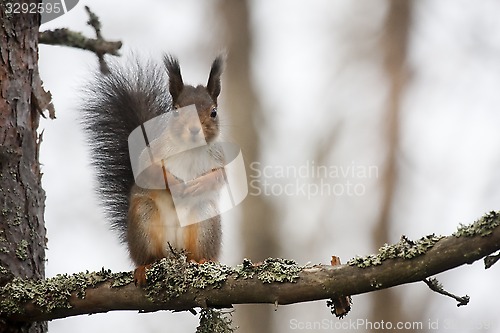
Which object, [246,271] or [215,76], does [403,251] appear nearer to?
[246,271]

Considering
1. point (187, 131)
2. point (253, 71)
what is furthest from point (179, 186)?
point (253, 71)

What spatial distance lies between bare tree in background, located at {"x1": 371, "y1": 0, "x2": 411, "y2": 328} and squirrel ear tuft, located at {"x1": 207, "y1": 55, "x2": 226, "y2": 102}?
8.26 ft

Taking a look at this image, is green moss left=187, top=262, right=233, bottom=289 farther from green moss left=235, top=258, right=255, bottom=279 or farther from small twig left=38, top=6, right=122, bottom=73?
small twig left=38, top=6, right=122, bottom=73

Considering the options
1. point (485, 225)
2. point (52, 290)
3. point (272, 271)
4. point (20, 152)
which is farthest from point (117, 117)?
point (485, 225)

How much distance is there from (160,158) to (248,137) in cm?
232

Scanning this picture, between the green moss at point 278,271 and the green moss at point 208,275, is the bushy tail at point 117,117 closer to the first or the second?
the green moss at point 208,275

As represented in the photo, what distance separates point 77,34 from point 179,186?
73 centimetres

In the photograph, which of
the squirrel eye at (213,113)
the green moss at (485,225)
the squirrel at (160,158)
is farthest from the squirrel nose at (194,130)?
the green moss at (485,225)

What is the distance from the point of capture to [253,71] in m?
5.45

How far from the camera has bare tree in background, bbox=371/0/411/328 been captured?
517 centimetres

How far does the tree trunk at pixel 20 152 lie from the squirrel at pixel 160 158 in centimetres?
34

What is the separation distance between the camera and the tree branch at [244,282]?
1.87 metres

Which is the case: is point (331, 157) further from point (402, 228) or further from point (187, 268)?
point (187, 268)

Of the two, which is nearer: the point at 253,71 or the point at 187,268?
the point at 187,268
